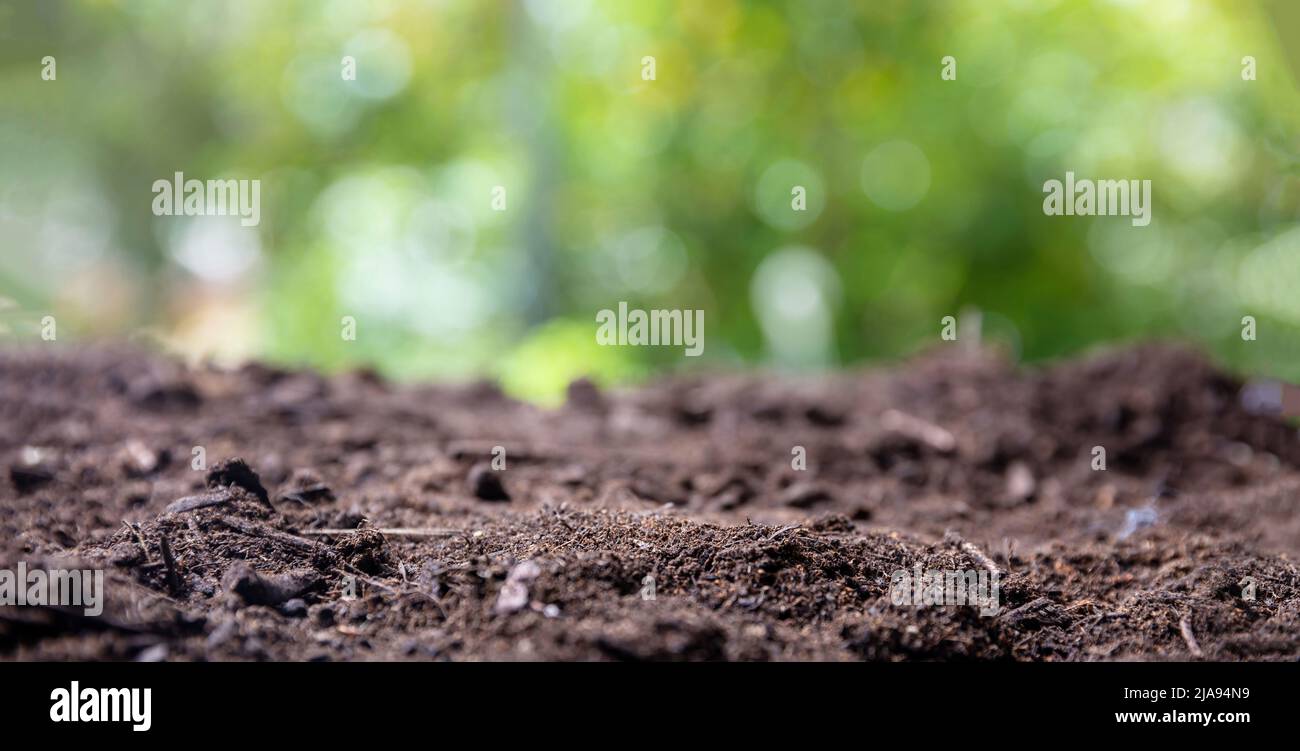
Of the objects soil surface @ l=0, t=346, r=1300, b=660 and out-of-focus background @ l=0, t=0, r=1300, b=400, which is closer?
soil surface @ l=0, t=346, r=1300, b=660

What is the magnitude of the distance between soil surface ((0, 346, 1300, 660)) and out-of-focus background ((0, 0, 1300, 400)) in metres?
3.02

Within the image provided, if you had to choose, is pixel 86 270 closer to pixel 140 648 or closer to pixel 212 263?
pixel 212 263

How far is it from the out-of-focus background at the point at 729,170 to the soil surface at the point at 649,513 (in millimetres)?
3020

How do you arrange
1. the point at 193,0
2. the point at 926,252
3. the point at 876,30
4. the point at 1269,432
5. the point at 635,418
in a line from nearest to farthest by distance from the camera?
the point at 1269,432 → the point at 635,418 → the point at 876,30 → the point at 926,252 → the point at 193,0

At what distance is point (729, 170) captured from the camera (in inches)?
304

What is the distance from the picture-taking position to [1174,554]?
188cm

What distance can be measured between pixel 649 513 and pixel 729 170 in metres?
6.15

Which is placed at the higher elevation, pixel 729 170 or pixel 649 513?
pixel 729 170

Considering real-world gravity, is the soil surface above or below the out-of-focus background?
below

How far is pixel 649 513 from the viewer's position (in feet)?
6.04

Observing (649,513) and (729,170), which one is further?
(729,170)

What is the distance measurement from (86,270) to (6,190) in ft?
4.62

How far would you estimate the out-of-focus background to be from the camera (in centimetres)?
665
